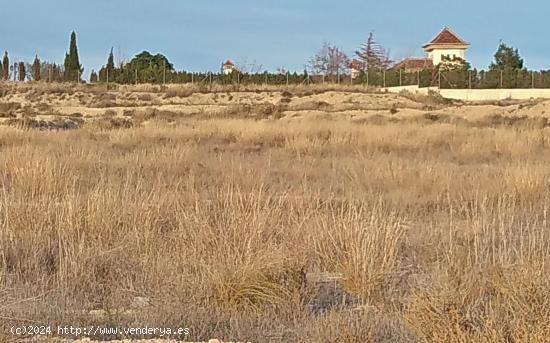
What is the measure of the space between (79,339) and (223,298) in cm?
116

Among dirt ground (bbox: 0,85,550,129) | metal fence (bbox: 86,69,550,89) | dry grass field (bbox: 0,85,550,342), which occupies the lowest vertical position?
dry grass field (bbox: 0,85,550,342)

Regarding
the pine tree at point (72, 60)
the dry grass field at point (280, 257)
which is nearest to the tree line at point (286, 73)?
the pine tree at point (72, 60)

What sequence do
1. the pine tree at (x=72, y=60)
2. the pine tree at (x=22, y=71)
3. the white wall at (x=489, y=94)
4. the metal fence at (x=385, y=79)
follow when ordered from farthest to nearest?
the pine tree at (x=22, y=71)
the pine tree at (x=72, y=60)
the metal fence at (x=385, y=79)
the white wall at (x=489, y=94)

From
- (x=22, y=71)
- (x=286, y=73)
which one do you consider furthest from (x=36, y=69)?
(x=286, y=73)

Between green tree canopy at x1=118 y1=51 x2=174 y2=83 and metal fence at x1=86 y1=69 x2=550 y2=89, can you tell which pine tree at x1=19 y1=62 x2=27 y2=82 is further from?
metal fence at x1=86 y1=69 x2=550 y2=89

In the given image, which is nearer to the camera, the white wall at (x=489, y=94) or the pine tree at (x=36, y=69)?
the white wall at (x=489, y=94)

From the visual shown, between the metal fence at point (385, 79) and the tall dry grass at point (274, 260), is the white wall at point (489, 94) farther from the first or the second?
the tall dry grass at point (274, 260)

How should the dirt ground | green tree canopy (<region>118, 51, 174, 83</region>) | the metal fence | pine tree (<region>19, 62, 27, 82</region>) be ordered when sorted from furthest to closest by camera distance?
pine tree (<region>19, 62, 27, 82</region>), green tree canopy (<region>118, 51, 174, 83</region>), the metal fence, the dirt ground

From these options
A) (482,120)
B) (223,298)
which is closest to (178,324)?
(223,298)

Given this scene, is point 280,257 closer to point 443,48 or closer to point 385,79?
point 385,79

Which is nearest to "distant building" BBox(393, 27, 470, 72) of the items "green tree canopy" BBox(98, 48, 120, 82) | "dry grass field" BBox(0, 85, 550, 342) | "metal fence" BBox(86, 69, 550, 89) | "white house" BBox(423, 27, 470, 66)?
"white house" BBox(423, 27, 470, 66)

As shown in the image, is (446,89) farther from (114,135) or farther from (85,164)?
(85,164)

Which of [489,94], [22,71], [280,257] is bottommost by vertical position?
[280,257]

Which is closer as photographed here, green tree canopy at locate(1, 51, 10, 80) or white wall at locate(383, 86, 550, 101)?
white wall at locate(383, 86, 550, 101)
